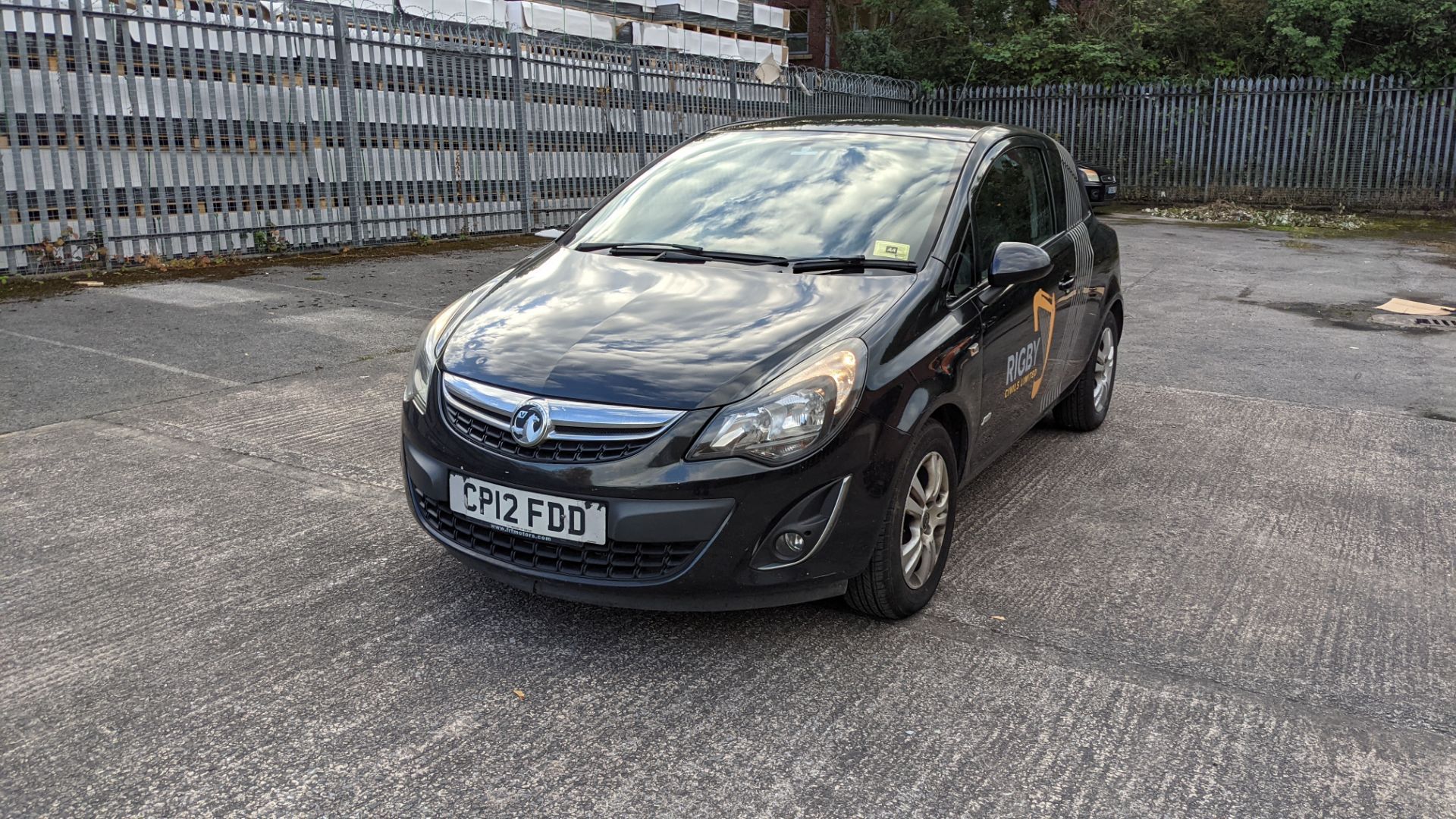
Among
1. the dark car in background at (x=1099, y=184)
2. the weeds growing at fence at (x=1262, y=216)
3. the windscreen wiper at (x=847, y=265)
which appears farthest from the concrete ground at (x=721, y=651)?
the weeds growing at fence at (x=1262, y=216)

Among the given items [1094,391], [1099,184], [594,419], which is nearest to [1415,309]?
[1094,391]

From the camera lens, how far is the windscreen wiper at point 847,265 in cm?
385

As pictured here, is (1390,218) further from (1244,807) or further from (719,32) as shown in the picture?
(1244,807)

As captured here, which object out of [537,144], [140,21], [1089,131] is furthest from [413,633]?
[1089,131]

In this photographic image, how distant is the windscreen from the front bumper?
1042 mm

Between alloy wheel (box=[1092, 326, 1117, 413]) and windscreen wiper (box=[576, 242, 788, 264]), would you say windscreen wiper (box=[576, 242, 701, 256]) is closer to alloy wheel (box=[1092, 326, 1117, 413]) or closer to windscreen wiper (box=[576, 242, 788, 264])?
windscreen wiper (box=[576, 242, 788, 264])

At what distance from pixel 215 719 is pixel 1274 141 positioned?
75.3ft

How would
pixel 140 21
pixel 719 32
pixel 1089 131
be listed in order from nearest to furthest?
pixel 140 21 → pixel 1089 131 → pixel 719 32

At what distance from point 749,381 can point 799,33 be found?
42.9m

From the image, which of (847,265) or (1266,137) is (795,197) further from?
(1266,137)

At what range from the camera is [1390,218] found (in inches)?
779

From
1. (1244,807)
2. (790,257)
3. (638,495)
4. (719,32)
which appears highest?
(719,32)

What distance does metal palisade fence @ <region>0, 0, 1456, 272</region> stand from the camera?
385 inches

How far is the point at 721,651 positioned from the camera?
3355mm
